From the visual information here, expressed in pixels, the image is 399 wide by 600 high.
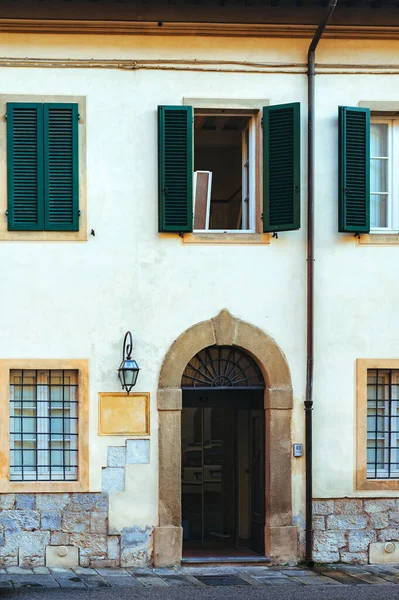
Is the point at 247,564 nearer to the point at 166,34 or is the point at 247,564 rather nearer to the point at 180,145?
the point at 180,145

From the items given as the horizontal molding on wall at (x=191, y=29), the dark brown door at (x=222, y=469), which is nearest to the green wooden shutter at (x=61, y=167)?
the horizontal molding on wall at (x=191, y=29)

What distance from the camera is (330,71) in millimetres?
13359

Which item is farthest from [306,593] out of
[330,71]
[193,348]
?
[330,71]

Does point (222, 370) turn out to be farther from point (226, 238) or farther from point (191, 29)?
point (191, 29)

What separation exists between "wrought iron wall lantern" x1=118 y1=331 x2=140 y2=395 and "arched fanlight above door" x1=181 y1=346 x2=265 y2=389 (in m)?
0.84

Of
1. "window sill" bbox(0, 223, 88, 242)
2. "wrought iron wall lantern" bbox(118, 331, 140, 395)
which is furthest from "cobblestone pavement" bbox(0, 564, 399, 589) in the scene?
"window sill" bbox(0, 223, 88, 242)

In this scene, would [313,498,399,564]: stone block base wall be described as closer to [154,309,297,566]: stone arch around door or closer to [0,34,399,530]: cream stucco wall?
[0,34,399,530]: cream stucco wall

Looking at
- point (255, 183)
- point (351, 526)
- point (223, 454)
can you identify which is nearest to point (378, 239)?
point (255, 183)

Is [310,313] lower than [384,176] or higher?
lower

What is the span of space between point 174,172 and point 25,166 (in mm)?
1880

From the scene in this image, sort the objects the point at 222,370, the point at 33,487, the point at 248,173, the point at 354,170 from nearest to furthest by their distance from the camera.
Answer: the point at 33,487 < the point at 354,170 < the point at 222,370 < the point at 248,173

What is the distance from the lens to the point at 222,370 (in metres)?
13.4

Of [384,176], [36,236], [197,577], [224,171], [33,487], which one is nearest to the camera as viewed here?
[197,577]

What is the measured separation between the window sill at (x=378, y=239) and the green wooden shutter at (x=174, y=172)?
2.27 metres
